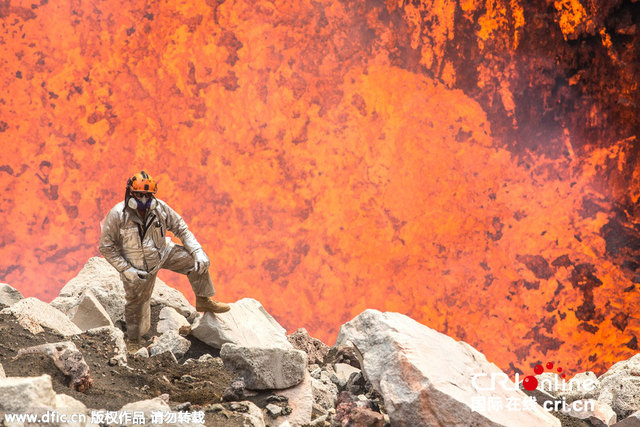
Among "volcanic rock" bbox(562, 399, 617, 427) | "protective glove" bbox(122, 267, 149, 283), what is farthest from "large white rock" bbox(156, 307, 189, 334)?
"volcanic rock" bbox(562, 399, 617, 427)

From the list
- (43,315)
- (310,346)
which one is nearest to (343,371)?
(310,346)

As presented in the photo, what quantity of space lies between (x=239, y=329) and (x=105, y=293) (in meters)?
1.64

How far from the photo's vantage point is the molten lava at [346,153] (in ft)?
32.3

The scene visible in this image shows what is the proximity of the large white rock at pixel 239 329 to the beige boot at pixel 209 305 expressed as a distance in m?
0.06

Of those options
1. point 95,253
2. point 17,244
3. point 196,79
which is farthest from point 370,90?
point 17,244

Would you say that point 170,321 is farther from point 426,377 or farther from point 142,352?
point 426,377

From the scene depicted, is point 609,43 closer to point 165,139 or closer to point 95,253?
point 165,139

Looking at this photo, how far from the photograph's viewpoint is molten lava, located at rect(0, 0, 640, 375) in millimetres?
9852

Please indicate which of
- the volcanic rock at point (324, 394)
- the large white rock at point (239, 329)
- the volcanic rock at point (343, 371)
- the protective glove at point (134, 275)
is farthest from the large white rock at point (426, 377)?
the protective glove at point (134, 275)

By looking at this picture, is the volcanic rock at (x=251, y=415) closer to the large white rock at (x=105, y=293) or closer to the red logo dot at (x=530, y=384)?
the large white rock at (x=105, y=293)

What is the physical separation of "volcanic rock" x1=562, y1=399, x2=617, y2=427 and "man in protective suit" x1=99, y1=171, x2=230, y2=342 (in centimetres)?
335

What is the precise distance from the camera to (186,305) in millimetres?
7305

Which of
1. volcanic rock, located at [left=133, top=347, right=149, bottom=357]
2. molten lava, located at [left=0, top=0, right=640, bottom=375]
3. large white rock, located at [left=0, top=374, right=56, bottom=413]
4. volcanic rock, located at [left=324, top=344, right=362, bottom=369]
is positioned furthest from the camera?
molten lava, located at [left=0, top=0, right=640, bottom=375]

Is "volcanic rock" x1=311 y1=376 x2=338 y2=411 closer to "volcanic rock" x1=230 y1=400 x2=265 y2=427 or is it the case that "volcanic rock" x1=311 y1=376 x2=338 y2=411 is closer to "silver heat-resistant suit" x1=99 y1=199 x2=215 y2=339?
"volcanic rock" x1=230 y1=400 x2=265 y2=427
